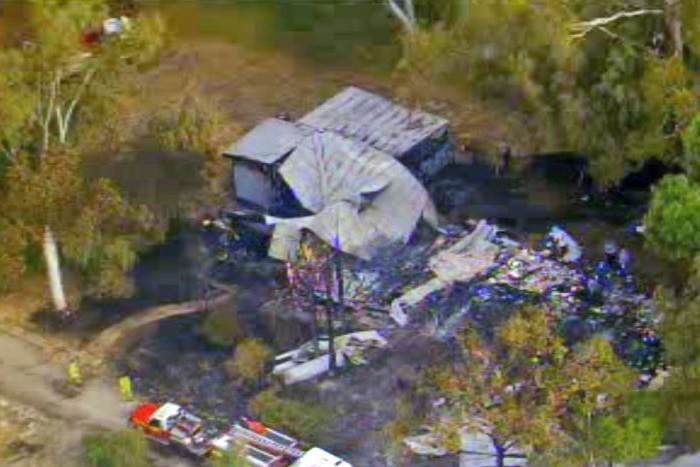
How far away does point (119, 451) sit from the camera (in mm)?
23328

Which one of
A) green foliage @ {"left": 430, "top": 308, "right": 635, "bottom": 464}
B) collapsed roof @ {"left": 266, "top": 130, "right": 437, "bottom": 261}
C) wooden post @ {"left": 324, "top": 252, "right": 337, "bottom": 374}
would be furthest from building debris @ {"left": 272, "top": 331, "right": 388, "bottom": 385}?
green foliage @ {"left": 430, "top": 308, "right": 635, "bottom": 464}

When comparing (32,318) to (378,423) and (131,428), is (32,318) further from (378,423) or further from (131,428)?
(378,423)

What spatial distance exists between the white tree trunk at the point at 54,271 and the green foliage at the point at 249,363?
15.1 feet

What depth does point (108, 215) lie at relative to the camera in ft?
86.8

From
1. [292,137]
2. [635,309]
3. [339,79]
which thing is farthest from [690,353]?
[339,79]

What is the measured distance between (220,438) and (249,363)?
2.09 metres

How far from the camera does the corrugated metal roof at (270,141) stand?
3052 centimetres

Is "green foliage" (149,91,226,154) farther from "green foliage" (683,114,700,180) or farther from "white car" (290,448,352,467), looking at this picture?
"green foliage" (683,114,700,180)

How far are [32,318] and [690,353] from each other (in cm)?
1428

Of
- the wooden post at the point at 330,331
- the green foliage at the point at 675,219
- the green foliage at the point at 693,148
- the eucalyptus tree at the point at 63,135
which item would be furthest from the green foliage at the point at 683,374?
Result: the eucalyptus tree at the point at 63,135

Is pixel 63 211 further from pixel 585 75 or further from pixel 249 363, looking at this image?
pixel 585 75

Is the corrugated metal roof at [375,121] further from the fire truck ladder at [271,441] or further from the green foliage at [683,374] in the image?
the green foliage at [683,374]

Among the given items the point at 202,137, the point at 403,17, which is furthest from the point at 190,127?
the point at 403,17

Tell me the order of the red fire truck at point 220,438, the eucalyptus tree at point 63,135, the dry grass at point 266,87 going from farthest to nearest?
the dry grass at point 266,87
the eucalyptus tree at point 63,135
the red fire truck at point 220,438
